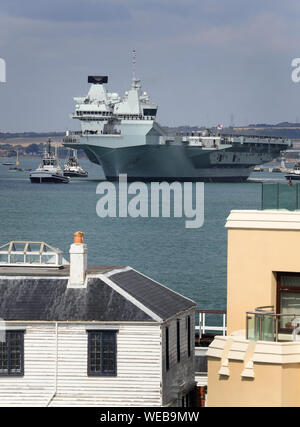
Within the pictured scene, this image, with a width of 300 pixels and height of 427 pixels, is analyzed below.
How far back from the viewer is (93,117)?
577ft

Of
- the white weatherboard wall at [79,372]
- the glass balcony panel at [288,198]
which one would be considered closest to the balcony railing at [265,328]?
the glass balcony panel at [288,198]

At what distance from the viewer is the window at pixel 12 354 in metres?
18.4

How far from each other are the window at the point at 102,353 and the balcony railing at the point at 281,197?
4736 mm

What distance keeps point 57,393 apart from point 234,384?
5.73 m

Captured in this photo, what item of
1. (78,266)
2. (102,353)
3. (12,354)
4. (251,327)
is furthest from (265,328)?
(78,266)

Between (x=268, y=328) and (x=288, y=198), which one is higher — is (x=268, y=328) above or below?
below

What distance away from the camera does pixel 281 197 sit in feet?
47.1

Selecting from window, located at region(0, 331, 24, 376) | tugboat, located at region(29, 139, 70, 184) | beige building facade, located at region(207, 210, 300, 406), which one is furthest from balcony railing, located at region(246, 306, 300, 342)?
tugboat, located at region(29, 139, 70, 184)

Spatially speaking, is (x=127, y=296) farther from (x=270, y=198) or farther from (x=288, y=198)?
(x=288, y=198)

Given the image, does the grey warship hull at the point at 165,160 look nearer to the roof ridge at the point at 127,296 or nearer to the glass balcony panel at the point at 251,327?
the roof ridge at the point at 127,296

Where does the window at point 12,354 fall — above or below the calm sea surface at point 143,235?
below

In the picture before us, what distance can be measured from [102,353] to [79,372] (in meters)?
0.46

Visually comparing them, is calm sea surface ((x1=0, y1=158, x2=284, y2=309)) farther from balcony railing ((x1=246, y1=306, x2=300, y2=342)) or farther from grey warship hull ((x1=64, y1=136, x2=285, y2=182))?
balcony railing ((x1=246, y1=306, x2=300, y2=342))

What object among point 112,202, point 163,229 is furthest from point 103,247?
point 112,202
